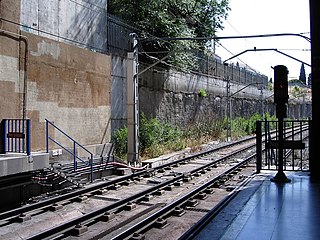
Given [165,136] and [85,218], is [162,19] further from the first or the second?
[85,218]

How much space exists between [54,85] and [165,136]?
9.05m

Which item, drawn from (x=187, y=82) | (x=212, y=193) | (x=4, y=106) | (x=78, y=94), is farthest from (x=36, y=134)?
(x=187, y=82)

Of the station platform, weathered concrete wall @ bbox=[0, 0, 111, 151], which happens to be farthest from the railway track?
weathered concrete wall @ bbox=[0, 0, 111, 151]

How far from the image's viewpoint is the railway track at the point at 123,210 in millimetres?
6965

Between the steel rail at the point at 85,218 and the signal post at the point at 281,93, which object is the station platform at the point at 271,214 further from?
the steel rail at the point at 85,218

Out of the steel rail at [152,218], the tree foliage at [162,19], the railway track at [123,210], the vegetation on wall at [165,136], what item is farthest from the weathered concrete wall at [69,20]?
the steel rail at [152,218]

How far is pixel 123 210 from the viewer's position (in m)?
8.70

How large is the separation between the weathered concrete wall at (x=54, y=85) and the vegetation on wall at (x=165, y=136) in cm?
102

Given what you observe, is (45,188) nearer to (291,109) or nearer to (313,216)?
(313,216)

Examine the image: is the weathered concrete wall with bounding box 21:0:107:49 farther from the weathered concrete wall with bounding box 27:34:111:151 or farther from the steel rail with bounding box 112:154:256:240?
the steel rail with bounding box 112:154:256:240

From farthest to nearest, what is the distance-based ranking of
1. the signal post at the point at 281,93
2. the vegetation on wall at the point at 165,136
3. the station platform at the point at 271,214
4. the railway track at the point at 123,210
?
the vegetation on wall at the point at 165,136 < the signal post at the point at 281,93 < the railway track at the point at 123,210 < the station platform at the point at 271,214

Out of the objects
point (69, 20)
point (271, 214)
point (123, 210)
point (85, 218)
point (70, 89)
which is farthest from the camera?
point (69, 20)

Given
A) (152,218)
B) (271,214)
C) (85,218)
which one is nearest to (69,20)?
(85,218)

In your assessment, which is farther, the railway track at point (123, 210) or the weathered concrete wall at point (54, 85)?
the weathered concrete wall at point (54, 85)
